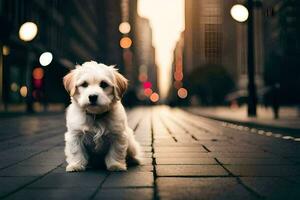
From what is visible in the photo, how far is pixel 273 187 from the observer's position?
4.76m

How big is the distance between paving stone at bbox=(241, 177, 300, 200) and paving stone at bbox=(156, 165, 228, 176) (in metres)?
0.54

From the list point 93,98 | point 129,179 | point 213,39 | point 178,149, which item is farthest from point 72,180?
point 213,39

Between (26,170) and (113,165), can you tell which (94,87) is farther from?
(26,170)

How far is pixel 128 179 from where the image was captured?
5.20m

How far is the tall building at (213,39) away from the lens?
16150 cm

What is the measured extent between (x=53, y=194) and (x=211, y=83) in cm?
9137

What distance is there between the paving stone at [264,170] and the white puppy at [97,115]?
4.37ft

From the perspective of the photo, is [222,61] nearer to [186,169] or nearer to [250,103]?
[250,103]

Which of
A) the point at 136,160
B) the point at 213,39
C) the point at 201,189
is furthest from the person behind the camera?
the point at 213,39

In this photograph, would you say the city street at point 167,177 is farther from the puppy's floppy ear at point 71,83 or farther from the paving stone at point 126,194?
the puppy's floppy ear at point 71,83

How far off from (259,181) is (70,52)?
57.1 m

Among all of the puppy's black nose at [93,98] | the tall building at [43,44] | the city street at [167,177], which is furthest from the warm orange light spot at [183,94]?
the puppy's black nose at [93,98]

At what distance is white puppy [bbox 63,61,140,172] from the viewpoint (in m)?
5.13

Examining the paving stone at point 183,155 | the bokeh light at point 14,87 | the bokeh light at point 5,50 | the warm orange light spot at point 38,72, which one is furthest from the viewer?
the warm orange light spot at point 38,72
